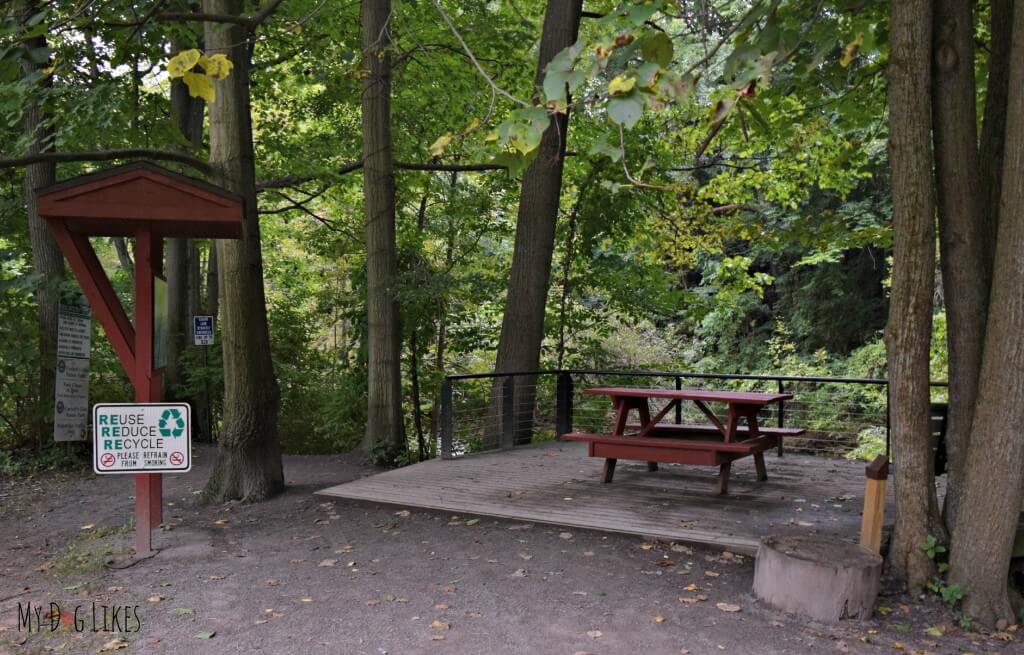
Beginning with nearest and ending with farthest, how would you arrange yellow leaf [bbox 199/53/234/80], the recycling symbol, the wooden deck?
1. yellow leaf [bbox 199/53/234/80]
2. the recycling symbol
3. the wooden deck

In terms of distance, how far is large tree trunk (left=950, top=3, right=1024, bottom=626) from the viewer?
4.98m

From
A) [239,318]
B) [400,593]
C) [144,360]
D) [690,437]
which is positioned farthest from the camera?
[690,437]

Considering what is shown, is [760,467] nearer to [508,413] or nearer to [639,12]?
[508,413]

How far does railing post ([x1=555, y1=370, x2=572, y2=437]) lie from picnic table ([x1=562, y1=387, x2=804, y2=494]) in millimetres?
2712

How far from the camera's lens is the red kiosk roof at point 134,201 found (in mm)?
6352

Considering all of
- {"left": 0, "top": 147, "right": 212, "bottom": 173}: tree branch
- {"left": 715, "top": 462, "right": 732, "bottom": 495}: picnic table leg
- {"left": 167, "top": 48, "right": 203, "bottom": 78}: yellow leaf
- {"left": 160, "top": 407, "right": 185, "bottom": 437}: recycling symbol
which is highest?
{"left": 0, "top": 147, "right": 212, "bottom": 173}: tree branch

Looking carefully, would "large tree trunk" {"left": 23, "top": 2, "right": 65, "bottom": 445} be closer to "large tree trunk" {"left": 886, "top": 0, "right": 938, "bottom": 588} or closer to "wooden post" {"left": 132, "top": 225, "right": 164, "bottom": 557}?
"wooden post" {"left": 132, "top": 225, "right": 164, "bottom": 557}

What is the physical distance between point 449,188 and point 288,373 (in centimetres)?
459

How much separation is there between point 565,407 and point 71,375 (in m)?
6.59

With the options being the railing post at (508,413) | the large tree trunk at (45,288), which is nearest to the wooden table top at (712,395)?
the railing post at (508,413)

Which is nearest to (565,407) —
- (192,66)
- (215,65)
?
(215,65)

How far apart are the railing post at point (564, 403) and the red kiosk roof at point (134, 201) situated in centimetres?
621

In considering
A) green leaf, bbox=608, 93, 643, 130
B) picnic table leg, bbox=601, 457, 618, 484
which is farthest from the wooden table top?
green leaf, bbox=608, 93, 643, 130

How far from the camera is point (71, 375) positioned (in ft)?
36.1
